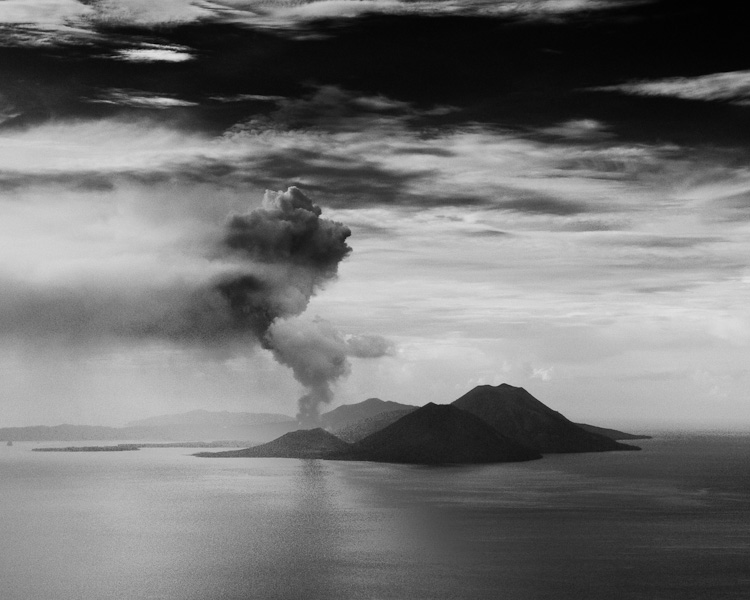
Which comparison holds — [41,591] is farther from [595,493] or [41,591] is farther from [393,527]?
[595,493]

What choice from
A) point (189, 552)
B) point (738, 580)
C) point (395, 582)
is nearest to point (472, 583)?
point (395, 582)

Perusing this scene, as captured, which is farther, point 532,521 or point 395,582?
point 532,521

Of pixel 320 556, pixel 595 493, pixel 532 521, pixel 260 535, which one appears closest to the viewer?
pixel 320 556

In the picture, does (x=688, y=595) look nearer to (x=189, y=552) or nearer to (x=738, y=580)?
(x=738, y=580)

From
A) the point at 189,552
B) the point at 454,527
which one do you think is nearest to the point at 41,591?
the point at 189,552

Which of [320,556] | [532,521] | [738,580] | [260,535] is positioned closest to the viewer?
[738,580]

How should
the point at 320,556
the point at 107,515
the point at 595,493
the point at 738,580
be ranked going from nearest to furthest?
1. the point at 738,580
2. the point at 320,556
3. the point at 107,515
4. the point at 595,493
